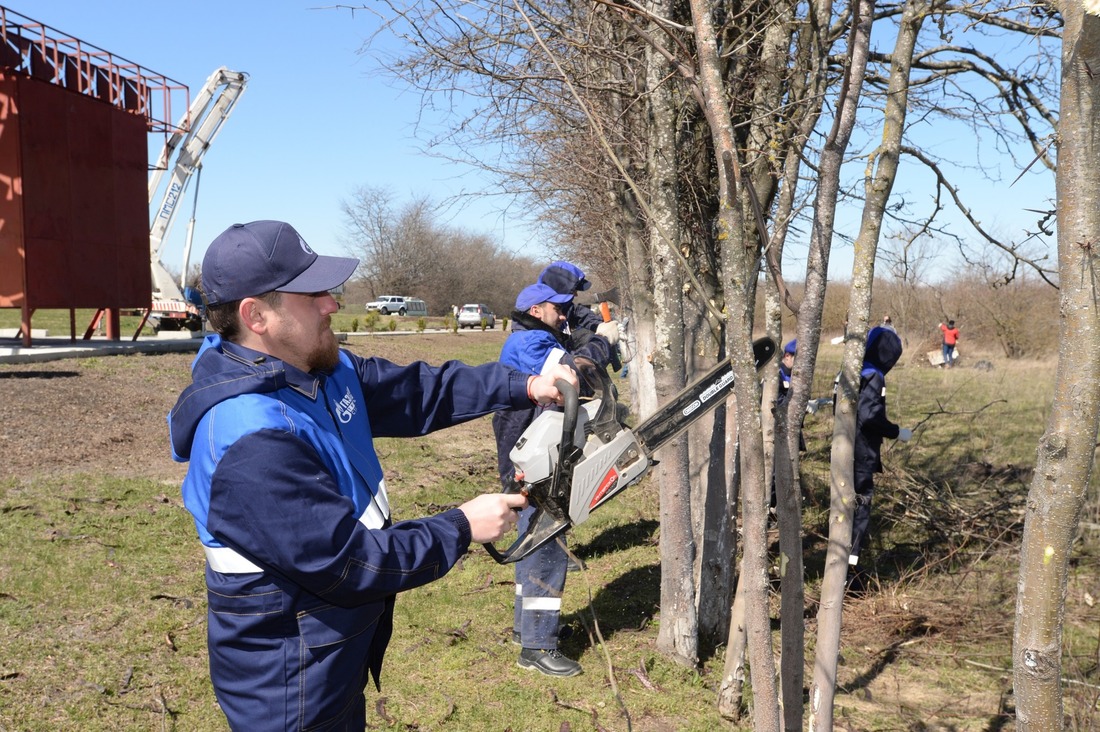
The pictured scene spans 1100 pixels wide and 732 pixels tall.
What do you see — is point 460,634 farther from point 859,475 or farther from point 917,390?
point 917,390

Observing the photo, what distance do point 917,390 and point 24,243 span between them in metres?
17.5

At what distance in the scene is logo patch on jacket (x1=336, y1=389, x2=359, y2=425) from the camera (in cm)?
232

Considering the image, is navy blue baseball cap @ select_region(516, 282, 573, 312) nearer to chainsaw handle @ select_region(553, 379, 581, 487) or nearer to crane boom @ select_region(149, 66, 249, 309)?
chainsaw handle @ select_region(553, 379, 581, 487)

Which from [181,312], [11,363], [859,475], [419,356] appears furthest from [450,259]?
[859,475]

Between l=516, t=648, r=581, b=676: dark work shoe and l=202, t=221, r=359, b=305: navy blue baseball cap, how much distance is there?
2.97 m

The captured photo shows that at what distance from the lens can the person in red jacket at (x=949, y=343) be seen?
81.4 feet

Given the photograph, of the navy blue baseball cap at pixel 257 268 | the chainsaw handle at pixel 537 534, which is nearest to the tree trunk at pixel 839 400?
the chainsaw handle at pixel 537 534

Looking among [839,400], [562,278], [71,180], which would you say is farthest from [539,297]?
[71,180]

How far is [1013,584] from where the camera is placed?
227 inches

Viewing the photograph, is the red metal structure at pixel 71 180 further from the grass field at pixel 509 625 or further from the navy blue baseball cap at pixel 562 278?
the navy blue baseball cap at pixel 562 278

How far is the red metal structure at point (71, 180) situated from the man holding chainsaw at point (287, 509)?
46.1 feet

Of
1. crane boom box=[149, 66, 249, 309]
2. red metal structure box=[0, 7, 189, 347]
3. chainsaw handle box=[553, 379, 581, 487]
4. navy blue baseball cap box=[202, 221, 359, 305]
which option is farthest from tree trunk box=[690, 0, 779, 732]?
crane boom box=[149, 66, 249, 309]

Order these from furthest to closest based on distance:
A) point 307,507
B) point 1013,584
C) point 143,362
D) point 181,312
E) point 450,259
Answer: point 450,259, point 181,312, point 143,362, point 1013,584, point 307,507

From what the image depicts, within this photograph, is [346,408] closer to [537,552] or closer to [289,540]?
[289,540]
